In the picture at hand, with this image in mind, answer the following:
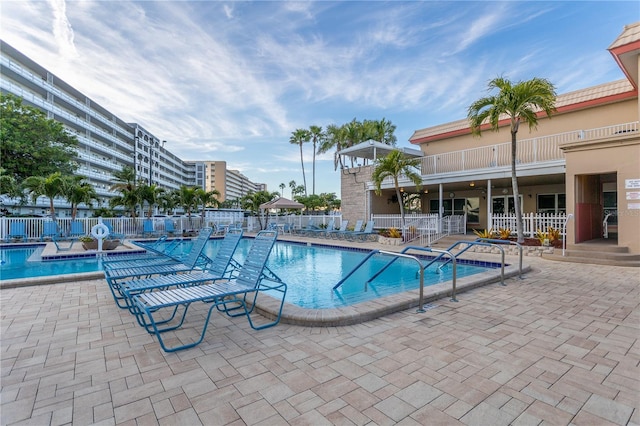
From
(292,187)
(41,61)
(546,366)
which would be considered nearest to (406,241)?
(546,366)

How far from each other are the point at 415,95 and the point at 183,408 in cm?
1854

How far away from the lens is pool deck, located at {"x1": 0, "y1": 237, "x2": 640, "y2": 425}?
2039mm

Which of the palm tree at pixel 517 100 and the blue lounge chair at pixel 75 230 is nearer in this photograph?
the palm tree at pixel 517 100

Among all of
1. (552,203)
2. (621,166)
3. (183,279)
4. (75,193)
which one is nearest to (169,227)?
(75,193)

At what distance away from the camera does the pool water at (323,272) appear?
240 inches

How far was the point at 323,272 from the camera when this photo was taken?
8.68 meters

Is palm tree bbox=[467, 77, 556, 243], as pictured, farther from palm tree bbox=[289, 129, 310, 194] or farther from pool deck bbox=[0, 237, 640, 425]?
palm tree bbox=[289, 129, 310, 194]

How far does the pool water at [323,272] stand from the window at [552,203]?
9151 millimetres

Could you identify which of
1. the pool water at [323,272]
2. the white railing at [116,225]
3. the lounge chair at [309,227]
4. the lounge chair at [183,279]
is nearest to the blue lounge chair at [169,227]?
the white railing at [116,225]

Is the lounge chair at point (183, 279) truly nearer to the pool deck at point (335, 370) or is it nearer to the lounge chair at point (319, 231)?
the pool deck at point (335, 370)

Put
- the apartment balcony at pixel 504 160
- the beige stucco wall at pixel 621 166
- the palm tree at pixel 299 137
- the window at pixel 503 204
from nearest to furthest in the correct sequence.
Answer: the beige stucco wall at pixel 621 166
the apartment balcony at pixel 504 160
the window at pixel 503 204
the palm tree at pixel 299 137

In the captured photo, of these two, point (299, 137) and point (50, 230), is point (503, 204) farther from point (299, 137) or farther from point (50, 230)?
point (299, 137)

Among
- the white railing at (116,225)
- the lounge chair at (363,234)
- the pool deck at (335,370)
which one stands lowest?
the pool deck at (335,370)

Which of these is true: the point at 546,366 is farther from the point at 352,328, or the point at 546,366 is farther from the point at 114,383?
the point at 114,383
